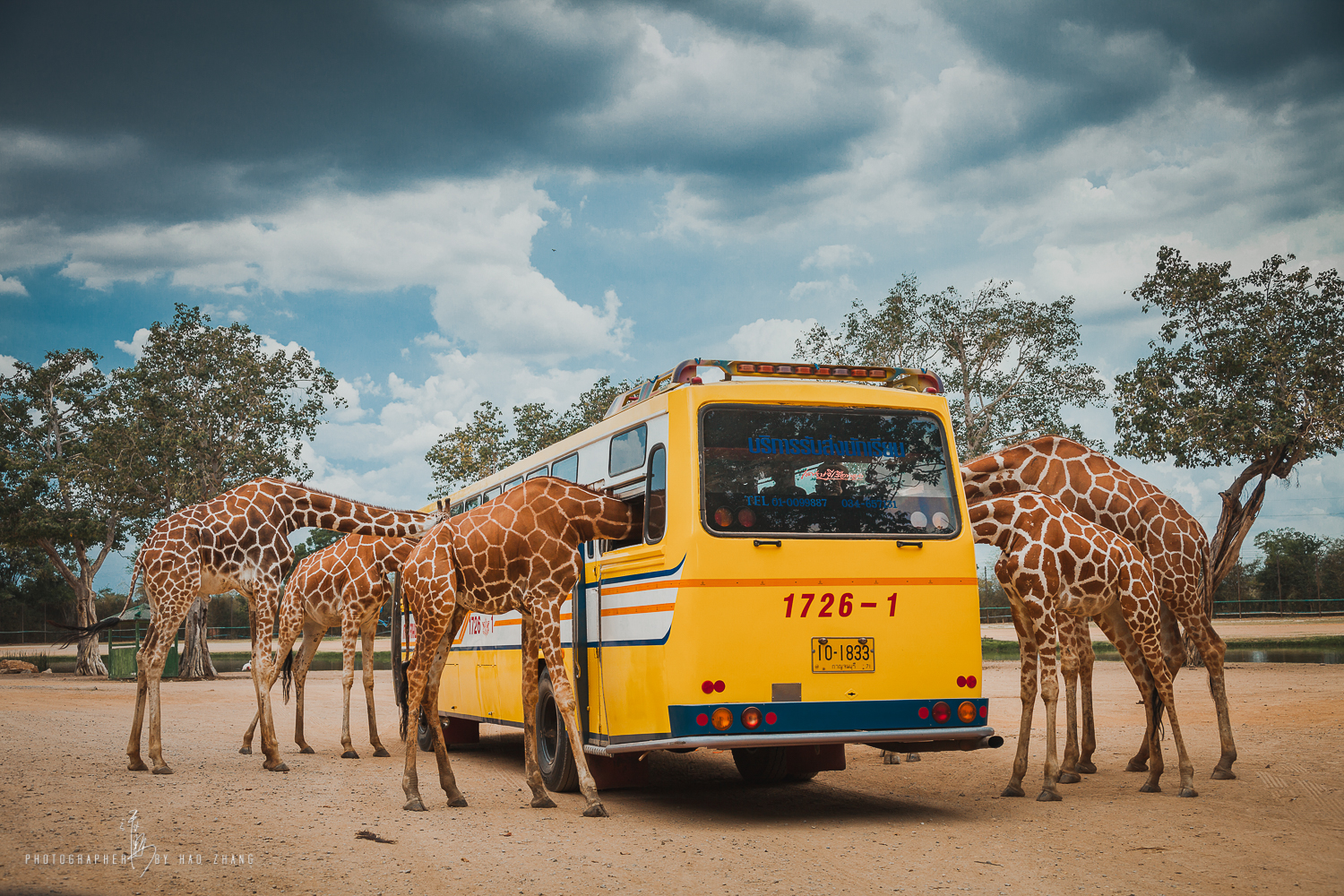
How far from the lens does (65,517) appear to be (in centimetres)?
3203

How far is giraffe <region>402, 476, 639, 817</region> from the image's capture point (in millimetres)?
9062

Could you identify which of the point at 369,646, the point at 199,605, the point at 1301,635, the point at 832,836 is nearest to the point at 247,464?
the point at 199,605

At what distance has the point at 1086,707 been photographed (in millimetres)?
11070

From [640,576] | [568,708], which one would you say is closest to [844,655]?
[640,576]

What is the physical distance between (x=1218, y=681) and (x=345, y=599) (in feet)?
33.6

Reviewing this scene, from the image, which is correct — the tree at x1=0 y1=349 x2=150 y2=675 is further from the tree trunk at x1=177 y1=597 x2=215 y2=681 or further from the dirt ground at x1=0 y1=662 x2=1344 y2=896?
the dirt ground at x1=0 y1=662 x2=1344 y2=896

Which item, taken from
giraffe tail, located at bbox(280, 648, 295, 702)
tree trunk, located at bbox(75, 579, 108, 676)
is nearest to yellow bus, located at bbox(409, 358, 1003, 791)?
giraffe tail, located at bbox(280, 648, 295, 702)

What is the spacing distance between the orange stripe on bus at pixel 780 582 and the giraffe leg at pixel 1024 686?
1457 millimetres

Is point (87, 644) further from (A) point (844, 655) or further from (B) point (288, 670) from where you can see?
(A) point (844, 655)

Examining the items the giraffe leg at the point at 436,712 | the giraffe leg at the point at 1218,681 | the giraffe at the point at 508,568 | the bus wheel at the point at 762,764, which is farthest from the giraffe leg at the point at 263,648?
the giraffe leg at the point at 1218,681

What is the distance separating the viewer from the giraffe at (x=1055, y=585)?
940 centimetres

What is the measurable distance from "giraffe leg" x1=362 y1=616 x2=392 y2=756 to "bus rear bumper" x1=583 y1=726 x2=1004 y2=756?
6037 millimetres

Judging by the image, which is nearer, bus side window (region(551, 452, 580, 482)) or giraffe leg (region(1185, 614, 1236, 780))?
giraffe leg (region(1185, 614, 1236, 780))

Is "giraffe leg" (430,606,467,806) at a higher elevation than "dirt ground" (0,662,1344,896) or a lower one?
higher
